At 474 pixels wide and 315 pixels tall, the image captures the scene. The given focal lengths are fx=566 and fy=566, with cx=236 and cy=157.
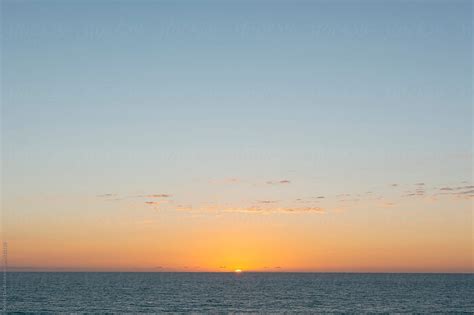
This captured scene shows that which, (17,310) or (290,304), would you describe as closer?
(17,310)

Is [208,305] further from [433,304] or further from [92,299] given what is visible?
[433,304]

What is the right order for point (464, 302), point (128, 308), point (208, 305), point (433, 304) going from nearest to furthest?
point (128, 308), point (208, 305), point (433, 304), point (464, 302)

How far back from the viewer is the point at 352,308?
104 metres

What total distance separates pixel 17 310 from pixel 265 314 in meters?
41.1

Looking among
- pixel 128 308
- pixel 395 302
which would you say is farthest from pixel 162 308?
pixel 395 302

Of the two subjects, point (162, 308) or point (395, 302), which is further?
point (395, 302)

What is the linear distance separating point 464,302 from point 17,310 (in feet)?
305

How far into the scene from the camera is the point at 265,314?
92938mm

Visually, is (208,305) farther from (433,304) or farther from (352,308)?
(433,304)

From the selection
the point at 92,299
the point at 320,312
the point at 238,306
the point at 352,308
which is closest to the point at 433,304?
the point at 352,308

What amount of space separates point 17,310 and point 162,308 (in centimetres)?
2451

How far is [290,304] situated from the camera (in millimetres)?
112438

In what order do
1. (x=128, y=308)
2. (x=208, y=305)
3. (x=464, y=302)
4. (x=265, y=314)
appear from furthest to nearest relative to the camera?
(x=464, y=302)
(x=208, y=305)
(x=128, y=308)
(x=265, y=314)

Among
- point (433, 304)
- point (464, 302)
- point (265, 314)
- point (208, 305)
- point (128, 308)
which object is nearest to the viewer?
point (265, 314)
